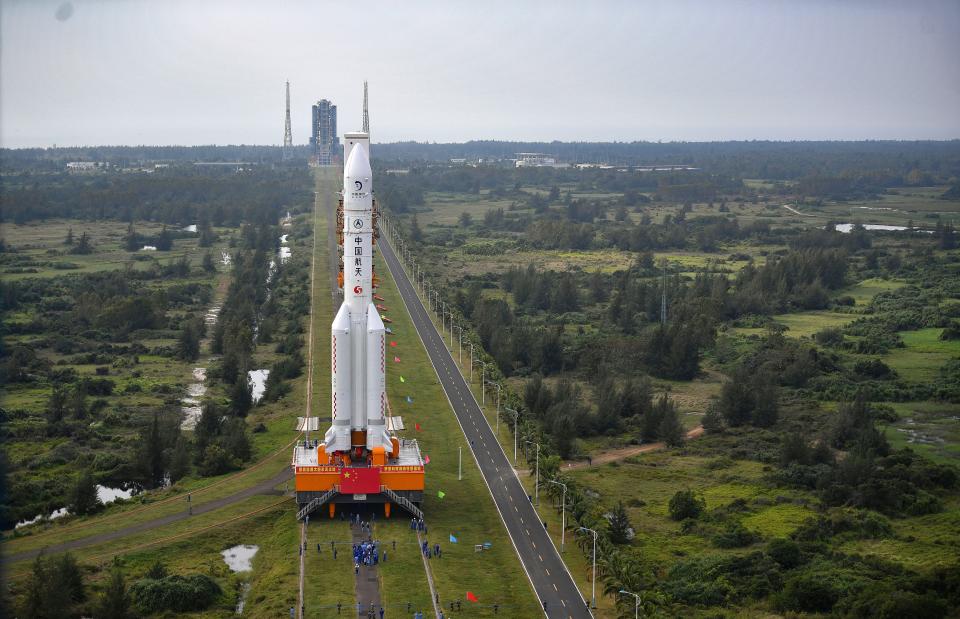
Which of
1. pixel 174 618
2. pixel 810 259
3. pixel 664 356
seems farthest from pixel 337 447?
pixel 810 259

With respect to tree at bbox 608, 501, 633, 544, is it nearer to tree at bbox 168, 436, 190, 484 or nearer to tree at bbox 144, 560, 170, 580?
tree at bbox 144, 560, 170, 580

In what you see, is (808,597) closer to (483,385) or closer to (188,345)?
(483,385)

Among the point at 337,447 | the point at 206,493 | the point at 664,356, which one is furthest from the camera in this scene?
the point at 664,356

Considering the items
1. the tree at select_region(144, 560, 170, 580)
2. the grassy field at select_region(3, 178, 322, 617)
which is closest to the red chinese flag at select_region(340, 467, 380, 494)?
the grassy field at select_region(3, 178, 322, 617)

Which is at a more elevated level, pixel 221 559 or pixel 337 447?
pixel 337 447

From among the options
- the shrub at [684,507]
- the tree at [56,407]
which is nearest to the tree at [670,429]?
the shrub at [684,507]

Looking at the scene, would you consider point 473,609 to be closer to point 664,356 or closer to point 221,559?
point 221,559
